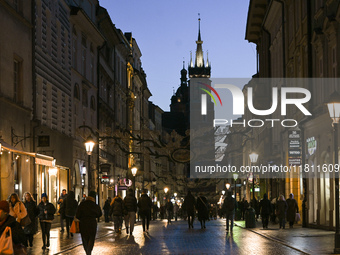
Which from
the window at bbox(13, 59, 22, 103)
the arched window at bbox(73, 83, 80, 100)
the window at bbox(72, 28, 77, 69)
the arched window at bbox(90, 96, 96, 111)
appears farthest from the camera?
the arched window at bbox(90, 96, 96, 111)

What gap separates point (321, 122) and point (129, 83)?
51.3 m

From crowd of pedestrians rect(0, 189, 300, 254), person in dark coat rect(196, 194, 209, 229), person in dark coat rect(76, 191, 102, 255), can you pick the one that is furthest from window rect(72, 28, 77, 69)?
person in dark coat rect(76, 191, 102, 255)

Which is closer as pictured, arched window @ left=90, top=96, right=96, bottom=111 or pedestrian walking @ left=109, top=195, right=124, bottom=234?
pedestrian walking @ left=109, top=195, right=124, bottom=234

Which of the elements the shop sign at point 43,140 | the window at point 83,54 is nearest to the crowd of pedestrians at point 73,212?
the shop sign at point 43,140

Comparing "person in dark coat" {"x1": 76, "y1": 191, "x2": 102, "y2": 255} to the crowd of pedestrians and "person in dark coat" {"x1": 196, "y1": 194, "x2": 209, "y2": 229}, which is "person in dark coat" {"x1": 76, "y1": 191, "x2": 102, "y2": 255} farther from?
"person in dark coat" {"x1": 196, "y1": 194, "x2": 209, "y2": 229}

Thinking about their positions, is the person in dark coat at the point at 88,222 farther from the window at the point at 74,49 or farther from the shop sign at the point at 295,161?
the window at the point at 74,49

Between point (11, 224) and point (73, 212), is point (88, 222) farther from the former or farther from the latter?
point (73, 212)

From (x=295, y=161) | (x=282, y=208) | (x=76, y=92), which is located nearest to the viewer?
(x=282, y=208)

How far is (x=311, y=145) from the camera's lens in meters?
37.6

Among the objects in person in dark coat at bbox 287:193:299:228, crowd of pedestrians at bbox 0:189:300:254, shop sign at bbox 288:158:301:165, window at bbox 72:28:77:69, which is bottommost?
person in dark coat at bbox 287:193:299:228

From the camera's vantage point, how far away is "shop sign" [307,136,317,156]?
3672 centimetres

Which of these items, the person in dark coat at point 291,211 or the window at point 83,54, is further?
the window at point 83,54

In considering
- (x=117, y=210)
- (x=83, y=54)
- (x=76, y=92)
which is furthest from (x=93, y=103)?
(x=117, y=210)

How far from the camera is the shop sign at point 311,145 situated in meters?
36.7
